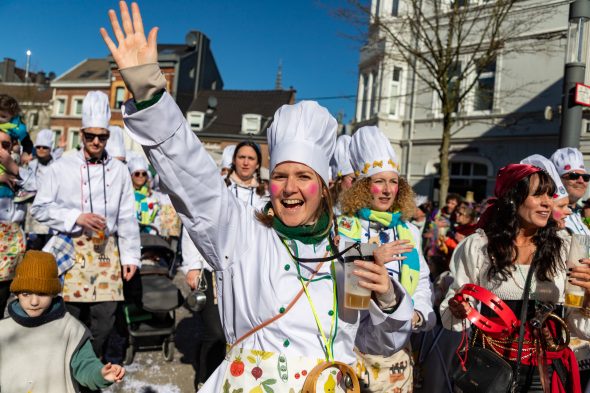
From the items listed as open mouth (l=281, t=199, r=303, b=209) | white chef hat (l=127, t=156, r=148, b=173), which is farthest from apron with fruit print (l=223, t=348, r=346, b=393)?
white chef hat (l=127, t=156, r=148, b=173)

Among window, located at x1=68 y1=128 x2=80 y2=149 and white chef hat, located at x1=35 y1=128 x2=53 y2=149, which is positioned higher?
window, located at x1=68 y1=128 x2=80 y2=149

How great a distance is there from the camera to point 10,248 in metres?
4.15

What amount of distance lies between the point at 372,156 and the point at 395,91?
20012mm

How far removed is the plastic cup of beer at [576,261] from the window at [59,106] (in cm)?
4467

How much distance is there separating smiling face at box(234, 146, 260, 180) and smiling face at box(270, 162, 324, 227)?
9.08 ft

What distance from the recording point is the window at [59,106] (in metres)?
41.8

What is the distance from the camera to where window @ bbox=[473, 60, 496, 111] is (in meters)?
19.5

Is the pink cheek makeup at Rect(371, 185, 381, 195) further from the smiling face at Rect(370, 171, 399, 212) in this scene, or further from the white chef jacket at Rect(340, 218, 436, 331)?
the white chef jacket at Rect(340, 218, 436, 331)

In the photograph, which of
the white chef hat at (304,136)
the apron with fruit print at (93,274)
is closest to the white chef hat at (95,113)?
the apron with fruit print at (93,274)

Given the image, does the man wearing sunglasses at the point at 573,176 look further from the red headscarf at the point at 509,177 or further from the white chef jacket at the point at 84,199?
the white chef jacket at the point at 84,199

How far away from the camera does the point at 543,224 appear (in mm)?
2998

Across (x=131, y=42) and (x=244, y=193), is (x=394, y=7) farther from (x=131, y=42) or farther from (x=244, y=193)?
(x=131, y=42)

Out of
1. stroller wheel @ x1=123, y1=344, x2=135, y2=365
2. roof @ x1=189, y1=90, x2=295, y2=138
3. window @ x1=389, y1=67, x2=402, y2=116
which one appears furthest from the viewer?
roof @ x1=189, y1=90, x2=295, y2=138


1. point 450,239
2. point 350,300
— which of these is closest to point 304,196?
point 350,300
